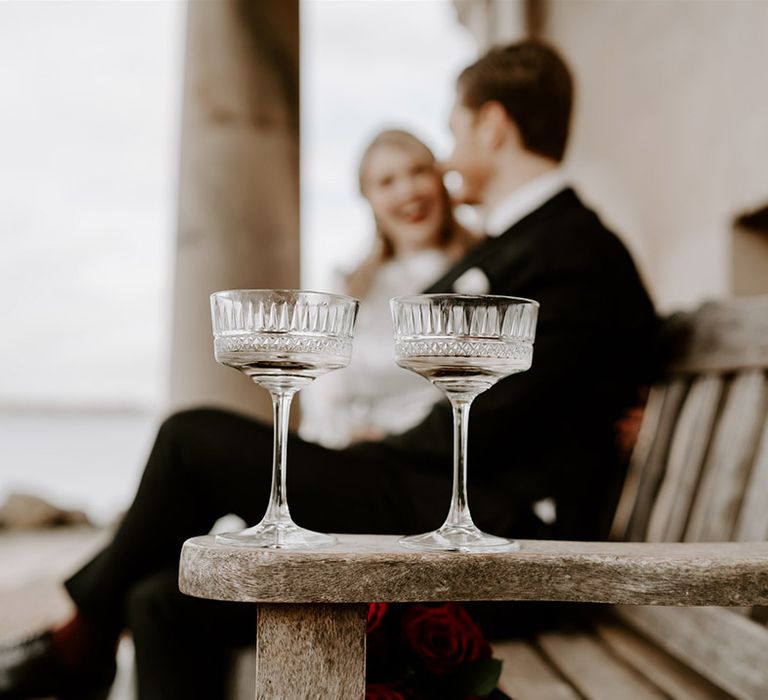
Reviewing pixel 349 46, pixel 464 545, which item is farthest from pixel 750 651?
pixel 349 46

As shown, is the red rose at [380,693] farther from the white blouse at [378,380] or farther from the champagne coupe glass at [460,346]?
the white blouse at [378,380]

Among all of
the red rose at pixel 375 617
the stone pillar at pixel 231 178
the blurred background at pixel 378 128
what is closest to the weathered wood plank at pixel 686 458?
the red rose at pixel 375 617

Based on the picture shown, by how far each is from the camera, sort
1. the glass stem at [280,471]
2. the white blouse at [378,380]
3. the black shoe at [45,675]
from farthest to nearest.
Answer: the white blouse at [378,380] < the black shoe at [45,675] < the glass stem at [280,471]

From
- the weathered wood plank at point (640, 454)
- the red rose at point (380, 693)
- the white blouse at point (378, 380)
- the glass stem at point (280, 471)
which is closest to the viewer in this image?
the glass stem at point (280, 471)

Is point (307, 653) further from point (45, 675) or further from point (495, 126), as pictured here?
point (495, 126)

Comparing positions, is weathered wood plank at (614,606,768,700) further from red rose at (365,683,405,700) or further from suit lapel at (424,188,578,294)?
suit lapel at (424,188,578,294)

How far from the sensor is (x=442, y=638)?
979 mm

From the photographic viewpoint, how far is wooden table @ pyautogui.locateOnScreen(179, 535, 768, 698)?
695mm

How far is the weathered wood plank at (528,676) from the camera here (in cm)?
104

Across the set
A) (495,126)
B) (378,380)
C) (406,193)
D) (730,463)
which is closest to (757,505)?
(730,463)

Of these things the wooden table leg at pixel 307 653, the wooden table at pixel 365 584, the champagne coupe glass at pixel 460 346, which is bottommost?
the wooden table leg at pixel 307 653

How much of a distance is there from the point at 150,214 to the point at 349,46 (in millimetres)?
9778

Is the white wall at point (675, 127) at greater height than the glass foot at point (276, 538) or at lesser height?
greater

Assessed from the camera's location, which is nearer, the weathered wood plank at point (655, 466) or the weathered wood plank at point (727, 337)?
the weathered wood plank at point (727, 337)
